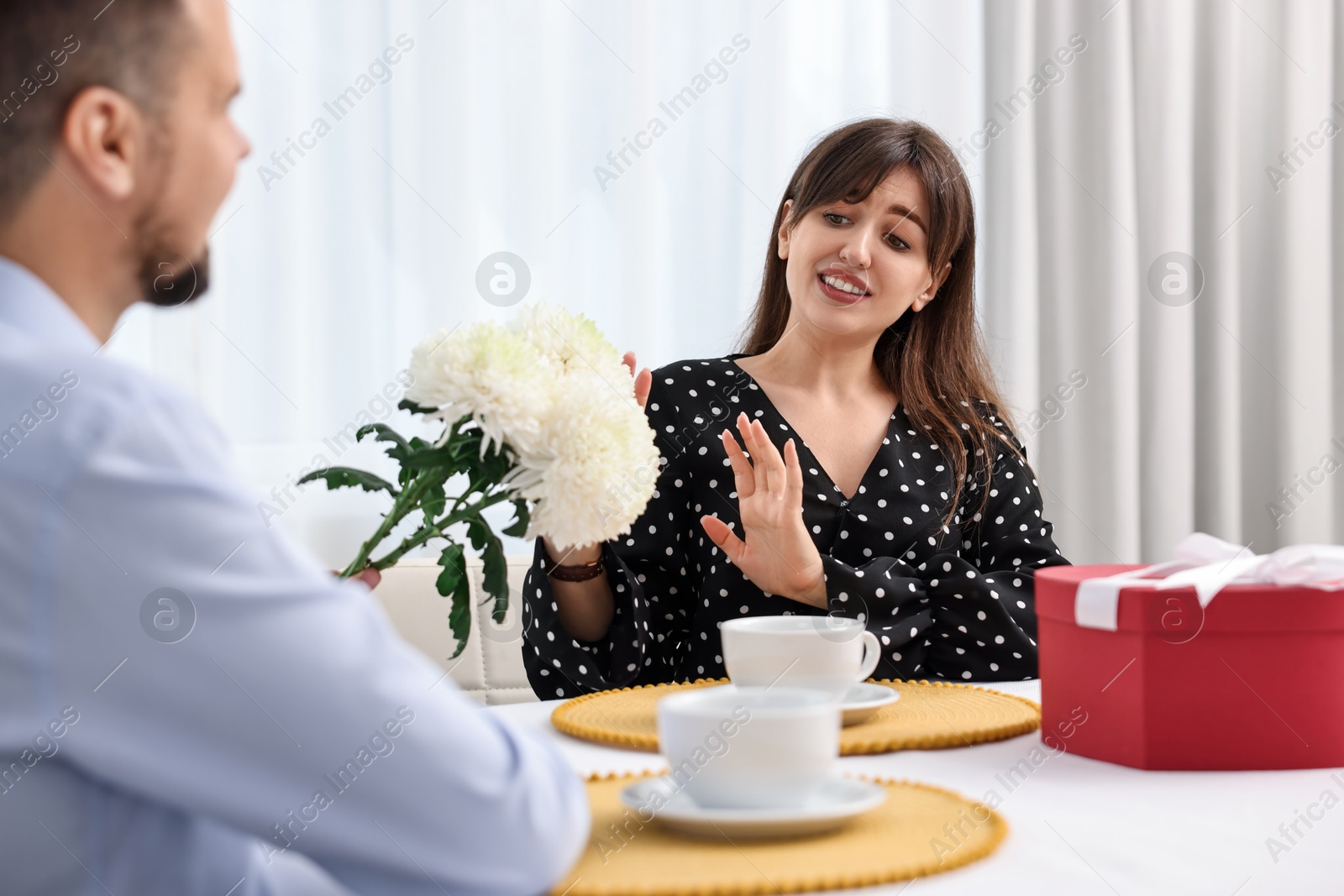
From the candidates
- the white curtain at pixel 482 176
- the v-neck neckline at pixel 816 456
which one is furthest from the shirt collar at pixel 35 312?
the white curtain at pixel 482 176

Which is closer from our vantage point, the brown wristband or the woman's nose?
the brown wristband

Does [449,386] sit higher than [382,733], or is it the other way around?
[449,386]

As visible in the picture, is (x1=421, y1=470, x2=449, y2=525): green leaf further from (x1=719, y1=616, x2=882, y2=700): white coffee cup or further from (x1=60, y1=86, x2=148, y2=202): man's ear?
(x1=60, y1=86, x2=148, y2=202): man's ear

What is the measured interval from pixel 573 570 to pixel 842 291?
629 mm

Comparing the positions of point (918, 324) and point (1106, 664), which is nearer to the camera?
point (1106, 664)

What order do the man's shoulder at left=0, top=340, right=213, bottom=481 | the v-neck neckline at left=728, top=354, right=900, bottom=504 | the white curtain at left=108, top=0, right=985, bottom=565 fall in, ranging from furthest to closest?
the white curtain at left=108, top=0, right=985, bottom=565 < the v-neck neckline at left=728, top=354, right=900, bottom=504 < the man's shoulder at left=0, top=340, right=213, bottom=481

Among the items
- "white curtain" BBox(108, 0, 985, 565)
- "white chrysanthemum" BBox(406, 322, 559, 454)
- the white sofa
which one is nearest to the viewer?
"white chrysanthemum" BBox(406, 322, 559, 454)

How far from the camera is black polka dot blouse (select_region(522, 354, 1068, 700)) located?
151 centimetres

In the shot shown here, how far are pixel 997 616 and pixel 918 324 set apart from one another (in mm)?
620

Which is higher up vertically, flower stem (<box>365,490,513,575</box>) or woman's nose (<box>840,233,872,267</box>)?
woman's nose (<box>840,233,872,267</box>)

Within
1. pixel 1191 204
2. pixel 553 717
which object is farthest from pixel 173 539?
pixel 1191 204

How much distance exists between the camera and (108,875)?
20.8 inches

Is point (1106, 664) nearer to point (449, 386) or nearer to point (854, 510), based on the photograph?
point (449, 386)

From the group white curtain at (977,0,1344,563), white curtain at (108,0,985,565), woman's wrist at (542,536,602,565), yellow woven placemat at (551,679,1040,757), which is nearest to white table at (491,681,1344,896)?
yellow woven placemat at (551,679,1040,757)
